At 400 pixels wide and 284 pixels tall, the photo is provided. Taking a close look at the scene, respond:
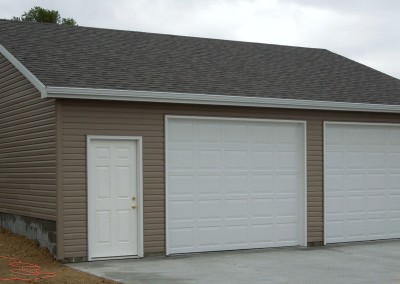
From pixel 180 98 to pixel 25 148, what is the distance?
3346 millimetres

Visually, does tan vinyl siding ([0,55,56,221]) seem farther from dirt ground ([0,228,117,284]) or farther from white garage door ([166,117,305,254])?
white garage door ([166,117,305,254])

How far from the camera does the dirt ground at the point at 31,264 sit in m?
10.4

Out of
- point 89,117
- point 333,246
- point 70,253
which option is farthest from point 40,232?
point 333,246

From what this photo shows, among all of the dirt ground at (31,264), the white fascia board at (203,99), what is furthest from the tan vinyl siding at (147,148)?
the dirt ground at (31,264)

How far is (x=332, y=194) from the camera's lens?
15.2 metres

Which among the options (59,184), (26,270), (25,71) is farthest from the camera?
(25,71)

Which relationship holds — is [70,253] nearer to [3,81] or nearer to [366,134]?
[3,81]

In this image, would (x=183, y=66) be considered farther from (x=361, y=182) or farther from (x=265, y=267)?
(x=265, y=267)

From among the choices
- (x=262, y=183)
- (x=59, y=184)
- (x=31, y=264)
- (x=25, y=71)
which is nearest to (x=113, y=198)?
(x=59, y=184)

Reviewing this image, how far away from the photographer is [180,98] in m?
12.9

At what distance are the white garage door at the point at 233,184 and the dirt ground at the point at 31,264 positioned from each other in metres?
2.36

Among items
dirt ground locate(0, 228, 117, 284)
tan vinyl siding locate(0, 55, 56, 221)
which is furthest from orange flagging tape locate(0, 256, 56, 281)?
tan vinyl siding locate(0, 55, 56, 221)

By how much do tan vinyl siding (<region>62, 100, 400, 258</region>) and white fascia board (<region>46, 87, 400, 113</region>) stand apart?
1.06 ft

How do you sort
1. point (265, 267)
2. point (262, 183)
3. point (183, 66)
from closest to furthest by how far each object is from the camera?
point (265, 267) < point (262, 183) < point (183, 66)
